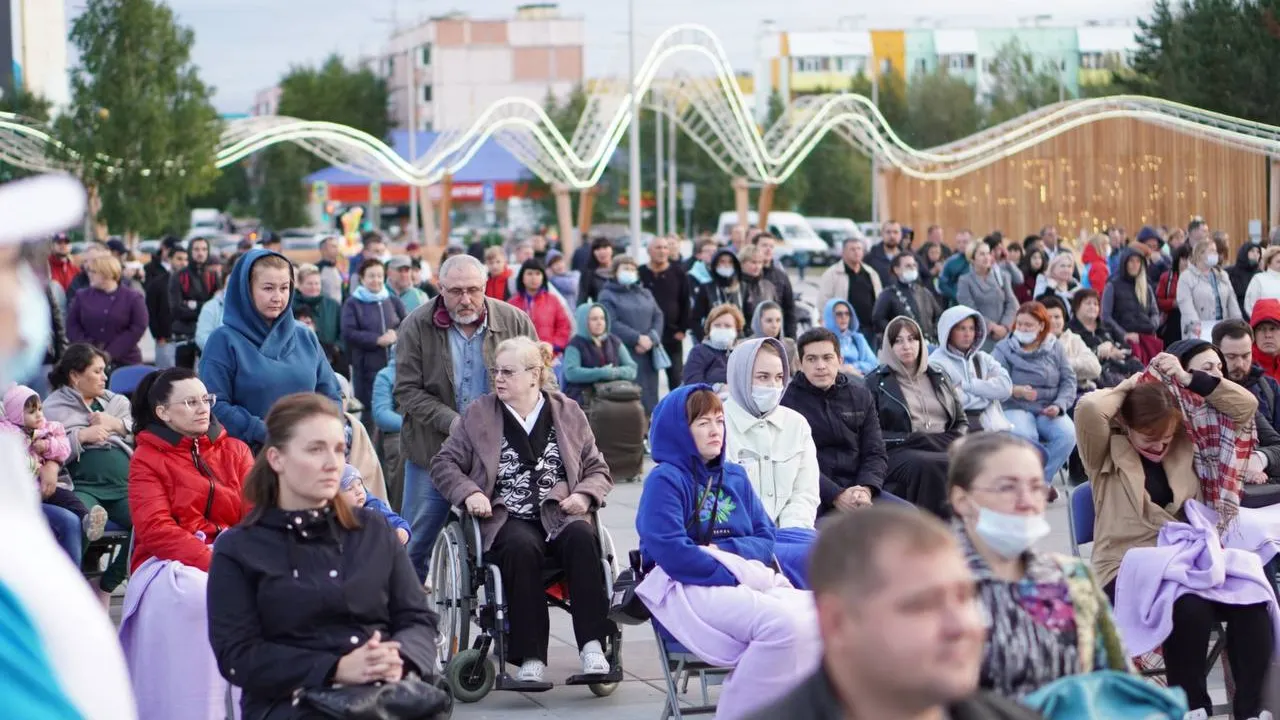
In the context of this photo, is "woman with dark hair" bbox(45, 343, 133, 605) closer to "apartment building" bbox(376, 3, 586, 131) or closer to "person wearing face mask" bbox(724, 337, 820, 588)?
"person wearing face mask" bbox(724, 337, 820, 588)

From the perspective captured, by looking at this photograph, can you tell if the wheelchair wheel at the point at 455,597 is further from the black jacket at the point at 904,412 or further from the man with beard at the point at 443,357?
the black jacket at the point at 904,412

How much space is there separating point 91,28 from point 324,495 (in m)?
31.9

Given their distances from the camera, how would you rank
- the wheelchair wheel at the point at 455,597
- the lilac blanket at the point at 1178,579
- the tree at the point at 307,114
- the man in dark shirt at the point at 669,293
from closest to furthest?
1. the lilac blanket at the point at 1178,579
2. the wheelchair wheel at the point at 455,597
3. the man in dark shirt at the point at 669,293
4. the tree at the point at 307,114

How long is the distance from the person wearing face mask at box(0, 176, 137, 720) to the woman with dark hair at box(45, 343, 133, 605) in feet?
23.1

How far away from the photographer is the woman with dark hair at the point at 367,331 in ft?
49.3

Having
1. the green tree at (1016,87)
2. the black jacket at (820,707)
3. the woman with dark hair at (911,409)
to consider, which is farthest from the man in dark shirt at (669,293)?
the green tree at (1016,87)

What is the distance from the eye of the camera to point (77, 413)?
9.39 metres

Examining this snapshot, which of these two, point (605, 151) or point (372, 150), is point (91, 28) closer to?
point (372, 150)

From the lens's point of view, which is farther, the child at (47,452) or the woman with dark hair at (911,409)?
the woman with dark hair at (911,409)

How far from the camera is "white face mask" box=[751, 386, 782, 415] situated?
27.6 ft

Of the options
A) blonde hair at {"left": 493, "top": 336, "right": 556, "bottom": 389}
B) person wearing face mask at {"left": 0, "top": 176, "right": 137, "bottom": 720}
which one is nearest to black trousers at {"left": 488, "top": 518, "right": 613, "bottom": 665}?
blonde hair at {"left": 493, "top": 336, "right": 556, "bottom": 389}

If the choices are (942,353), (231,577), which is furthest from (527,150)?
(231,577)

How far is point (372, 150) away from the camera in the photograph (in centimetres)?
3975

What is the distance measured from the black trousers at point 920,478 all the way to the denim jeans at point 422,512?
2.41 meters
